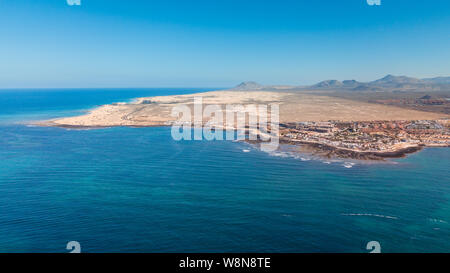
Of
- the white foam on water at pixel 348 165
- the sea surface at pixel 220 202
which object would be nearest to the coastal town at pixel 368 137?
the white foam on water at pixel 348 165

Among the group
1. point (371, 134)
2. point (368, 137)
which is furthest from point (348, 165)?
point (371, 134)

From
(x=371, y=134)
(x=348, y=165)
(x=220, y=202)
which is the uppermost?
(x=371, y=134)

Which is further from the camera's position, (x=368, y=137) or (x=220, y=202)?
(x=368, y=137)
